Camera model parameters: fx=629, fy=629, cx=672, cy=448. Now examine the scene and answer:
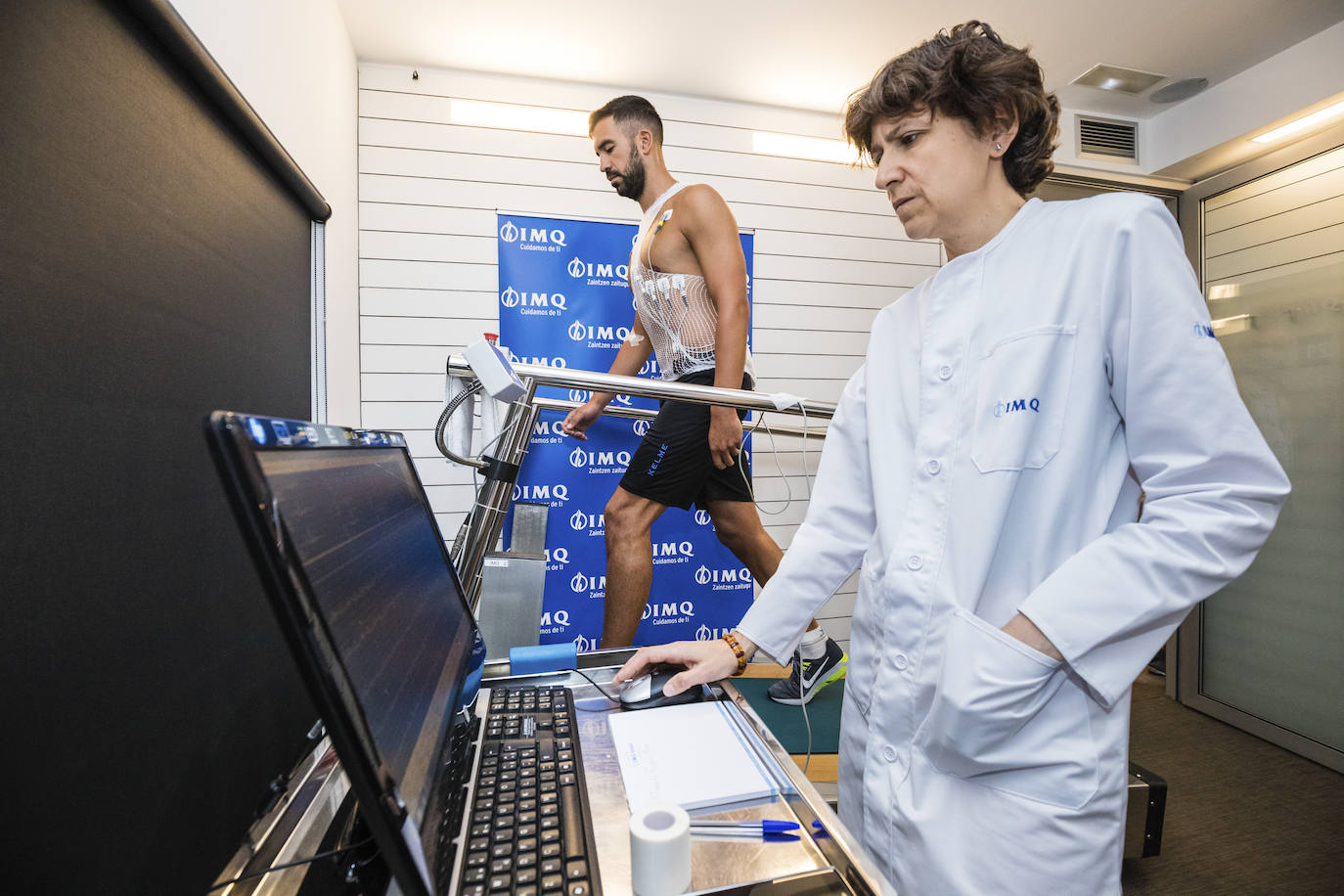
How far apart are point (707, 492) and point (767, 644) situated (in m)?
1.20

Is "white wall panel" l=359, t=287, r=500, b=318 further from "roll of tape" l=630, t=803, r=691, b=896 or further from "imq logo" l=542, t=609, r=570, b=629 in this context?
"roll of tape" l=630, t=803, r=691, b=896

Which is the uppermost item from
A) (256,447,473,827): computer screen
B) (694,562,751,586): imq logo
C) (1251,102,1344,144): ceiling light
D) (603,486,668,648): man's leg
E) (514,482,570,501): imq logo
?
(1251,102,1344,144): ceiling light

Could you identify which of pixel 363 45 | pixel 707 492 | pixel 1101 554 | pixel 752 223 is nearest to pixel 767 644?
pixel 1101 554

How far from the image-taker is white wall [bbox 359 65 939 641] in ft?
9.20

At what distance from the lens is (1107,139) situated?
133 inches

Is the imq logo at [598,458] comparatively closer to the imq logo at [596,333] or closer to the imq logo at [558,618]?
the imq logo at [596,333]

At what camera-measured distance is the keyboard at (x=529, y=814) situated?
1.60 feet

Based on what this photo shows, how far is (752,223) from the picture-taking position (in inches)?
127

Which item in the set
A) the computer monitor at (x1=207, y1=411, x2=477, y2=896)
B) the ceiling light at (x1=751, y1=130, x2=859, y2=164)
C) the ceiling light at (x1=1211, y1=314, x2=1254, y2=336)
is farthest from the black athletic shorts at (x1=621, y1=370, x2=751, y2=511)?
the ceiling light at (x1=1211, y1=314, x2=1254, y2=336)

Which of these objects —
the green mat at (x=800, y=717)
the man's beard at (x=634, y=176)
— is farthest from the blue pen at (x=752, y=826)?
the man's beard at (x=634, y=176)

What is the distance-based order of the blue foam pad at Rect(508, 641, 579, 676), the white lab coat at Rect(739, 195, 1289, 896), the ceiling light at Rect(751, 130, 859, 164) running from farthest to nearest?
the ceiling light at Rect(751, 130, 859, 164) → the blue foam pad at Rect(508, 641, 579, 676) → the white lab coat at Rect(739, 195, 1289, 896)

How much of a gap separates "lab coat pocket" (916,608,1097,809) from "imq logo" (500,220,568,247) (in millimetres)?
2613

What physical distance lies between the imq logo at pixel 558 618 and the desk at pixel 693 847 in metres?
2.19

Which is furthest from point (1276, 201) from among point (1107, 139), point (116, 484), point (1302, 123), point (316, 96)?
point (116, 484)
